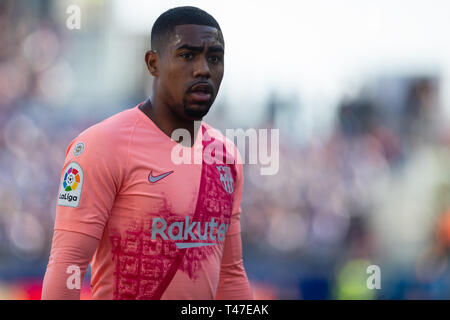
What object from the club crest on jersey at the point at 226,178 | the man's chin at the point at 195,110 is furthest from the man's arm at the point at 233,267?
the man's chin at the point at 195,110

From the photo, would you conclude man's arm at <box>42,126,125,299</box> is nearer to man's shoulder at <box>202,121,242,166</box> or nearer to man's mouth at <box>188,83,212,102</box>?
man's mouth at <box>188,83,212,102</box>

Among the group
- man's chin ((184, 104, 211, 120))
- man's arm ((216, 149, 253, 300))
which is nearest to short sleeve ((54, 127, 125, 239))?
man's chin ((184, 104, 211, 120))

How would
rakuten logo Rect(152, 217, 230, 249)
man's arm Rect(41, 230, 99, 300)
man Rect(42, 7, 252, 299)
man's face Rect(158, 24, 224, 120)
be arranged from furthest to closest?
man's face Rect(158, 24, 224, 120), rakuten logo Rect(152, 217, 230, 249), man Rect(42, 7, 252, 299), man's arm Rect(41, 230, 99, 300)

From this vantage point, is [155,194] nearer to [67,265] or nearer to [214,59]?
[67,265]

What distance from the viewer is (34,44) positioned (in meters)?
11.7

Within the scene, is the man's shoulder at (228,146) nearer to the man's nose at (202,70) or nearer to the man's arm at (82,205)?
the man's nose at (202,70)

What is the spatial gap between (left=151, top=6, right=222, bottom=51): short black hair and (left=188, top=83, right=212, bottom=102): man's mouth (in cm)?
29

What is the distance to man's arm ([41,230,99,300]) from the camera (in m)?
2.51

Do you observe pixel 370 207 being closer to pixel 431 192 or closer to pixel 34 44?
pixel 431 192

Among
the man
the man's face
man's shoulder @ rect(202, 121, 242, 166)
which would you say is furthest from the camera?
man's shoulder @ rect(202, 121, 242, 166)

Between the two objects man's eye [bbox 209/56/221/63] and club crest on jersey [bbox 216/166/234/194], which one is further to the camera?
club crest on jersey [bbox 216/166/234/194]

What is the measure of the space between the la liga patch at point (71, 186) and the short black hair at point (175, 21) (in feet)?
2.51
